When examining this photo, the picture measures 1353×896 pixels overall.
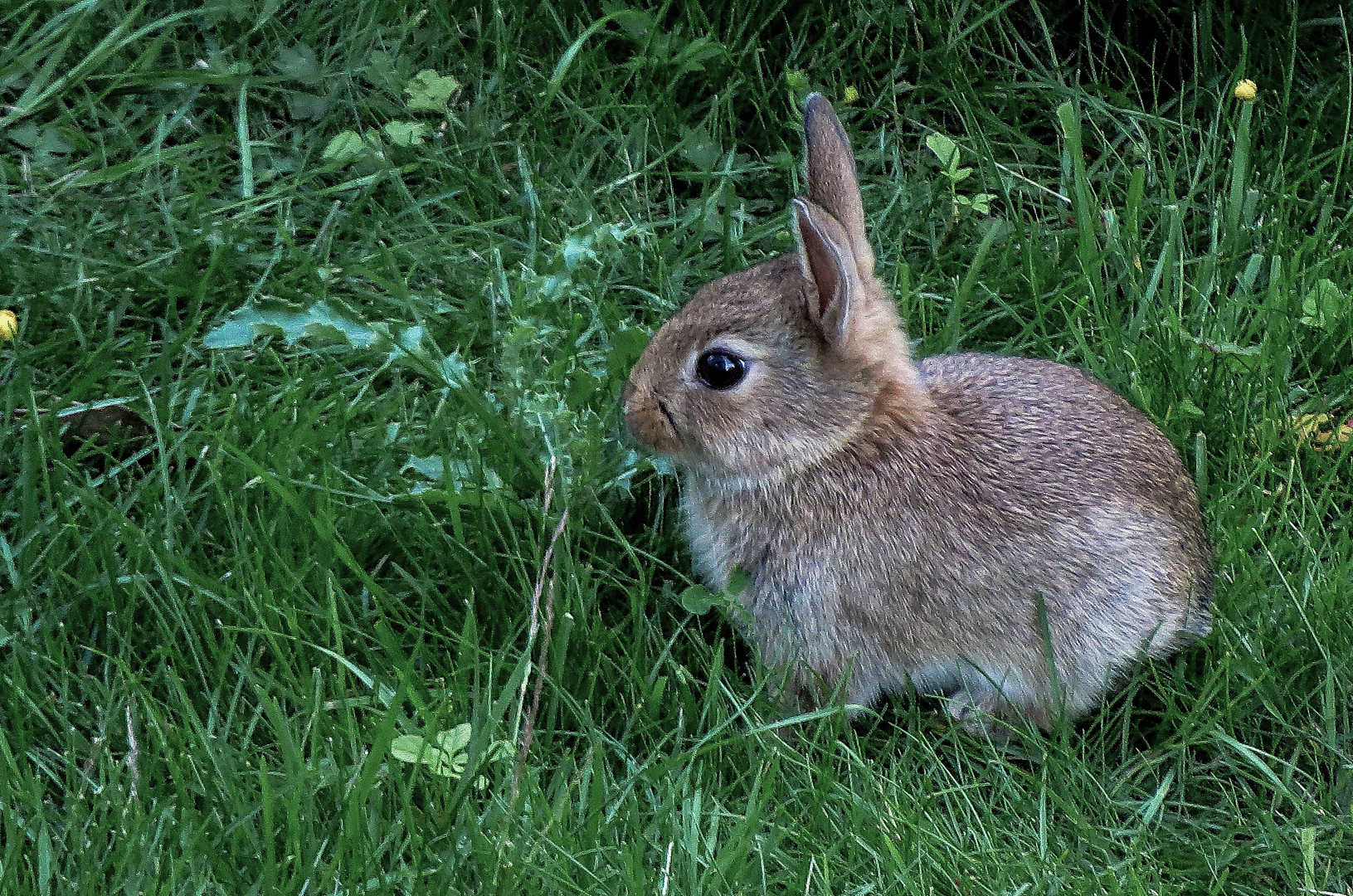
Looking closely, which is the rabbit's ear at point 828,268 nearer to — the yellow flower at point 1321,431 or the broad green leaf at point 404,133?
the yellow flower at point 1321,431

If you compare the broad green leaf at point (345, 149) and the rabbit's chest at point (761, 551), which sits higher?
the broad green leaf at point (345, 149)

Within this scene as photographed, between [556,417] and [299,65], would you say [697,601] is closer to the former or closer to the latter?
[556,417]

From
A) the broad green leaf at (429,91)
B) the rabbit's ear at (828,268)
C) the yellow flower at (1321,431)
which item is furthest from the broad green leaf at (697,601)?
the broad green leaf at (429,91)

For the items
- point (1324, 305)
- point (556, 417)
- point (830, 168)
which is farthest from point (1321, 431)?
point (556, 417)

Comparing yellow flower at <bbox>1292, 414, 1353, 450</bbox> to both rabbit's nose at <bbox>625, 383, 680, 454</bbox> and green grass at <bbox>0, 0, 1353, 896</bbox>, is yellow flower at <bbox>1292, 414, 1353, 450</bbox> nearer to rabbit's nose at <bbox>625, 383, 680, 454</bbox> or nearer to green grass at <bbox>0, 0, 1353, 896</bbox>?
green grass at <bbox>0, 0, 1353, 896</bbox>

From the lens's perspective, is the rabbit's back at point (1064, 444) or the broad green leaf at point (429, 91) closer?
the rabbit's back at point (1064, 444)

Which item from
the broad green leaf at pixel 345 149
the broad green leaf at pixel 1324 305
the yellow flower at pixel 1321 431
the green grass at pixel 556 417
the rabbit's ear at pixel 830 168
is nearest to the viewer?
the green grass at pixel 556 417

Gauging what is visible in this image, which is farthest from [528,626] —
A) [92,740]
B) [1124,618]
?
[1124,618]

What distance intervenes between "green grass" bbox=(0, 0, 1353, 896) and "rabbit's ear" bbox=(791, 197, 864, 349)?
2.26ft

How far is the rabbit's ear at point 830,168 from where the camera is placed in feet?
11.9

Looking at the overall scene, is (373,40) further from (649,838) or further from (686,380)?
(649,838)

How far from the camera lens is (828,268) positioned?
11.3 feet

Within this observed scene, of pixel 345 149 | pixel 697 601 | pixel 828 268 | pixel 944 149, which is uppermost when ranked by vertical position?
pixel 828 268

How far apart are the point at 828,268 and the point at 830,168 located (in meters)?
0.29
